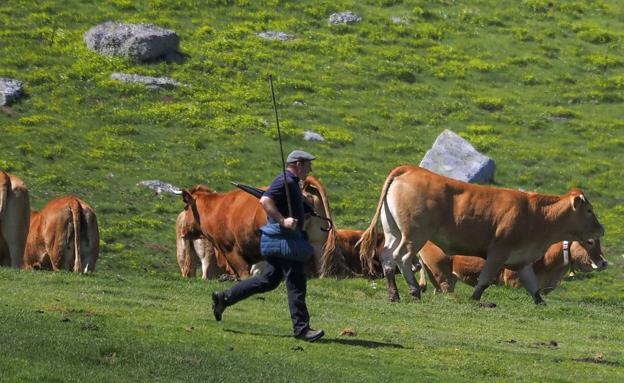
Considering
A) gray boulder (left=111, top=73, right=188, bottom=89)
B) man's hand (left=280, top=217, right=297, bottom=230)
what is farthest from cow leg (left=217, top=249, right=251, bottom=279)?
gray boulder (left=111, top=73, right=188, bottom=89)

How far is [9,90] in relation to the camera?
47.8 metres

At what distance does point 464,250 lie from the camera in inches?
1016

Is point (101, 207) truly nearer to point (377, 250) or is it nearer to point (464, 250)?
point (377, 250)

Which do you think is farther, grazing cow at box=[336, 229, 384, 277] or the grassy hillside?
the grassy hillside

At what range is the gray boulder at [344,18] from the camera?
59219mm

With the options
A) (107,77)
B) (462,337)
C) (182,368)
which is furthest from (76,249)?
(107,77)

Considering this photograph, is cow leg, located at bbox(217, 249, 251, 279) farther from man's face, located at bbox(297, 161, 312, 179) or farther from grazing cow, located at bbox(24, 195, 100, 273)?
man's face, located at bbox(297, 161, 312, 179)

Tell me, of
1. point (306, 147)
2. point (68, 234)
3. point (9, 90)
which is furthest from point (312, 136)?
point (68, 234)

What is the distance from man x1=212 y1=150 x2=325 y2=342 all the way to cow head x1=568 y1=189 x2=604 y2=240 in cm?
1027

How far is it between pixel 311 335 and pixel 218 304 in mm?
1333

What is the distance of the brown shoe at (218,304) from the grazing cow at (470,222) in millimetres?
6576

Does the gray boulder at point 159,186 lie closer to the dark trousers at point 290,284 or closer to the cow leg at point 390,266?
the cow leg at point 390,266

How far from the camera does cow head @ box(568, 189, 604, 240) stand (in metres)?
26.5

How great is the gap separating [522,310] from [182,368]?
9755 millimetres
